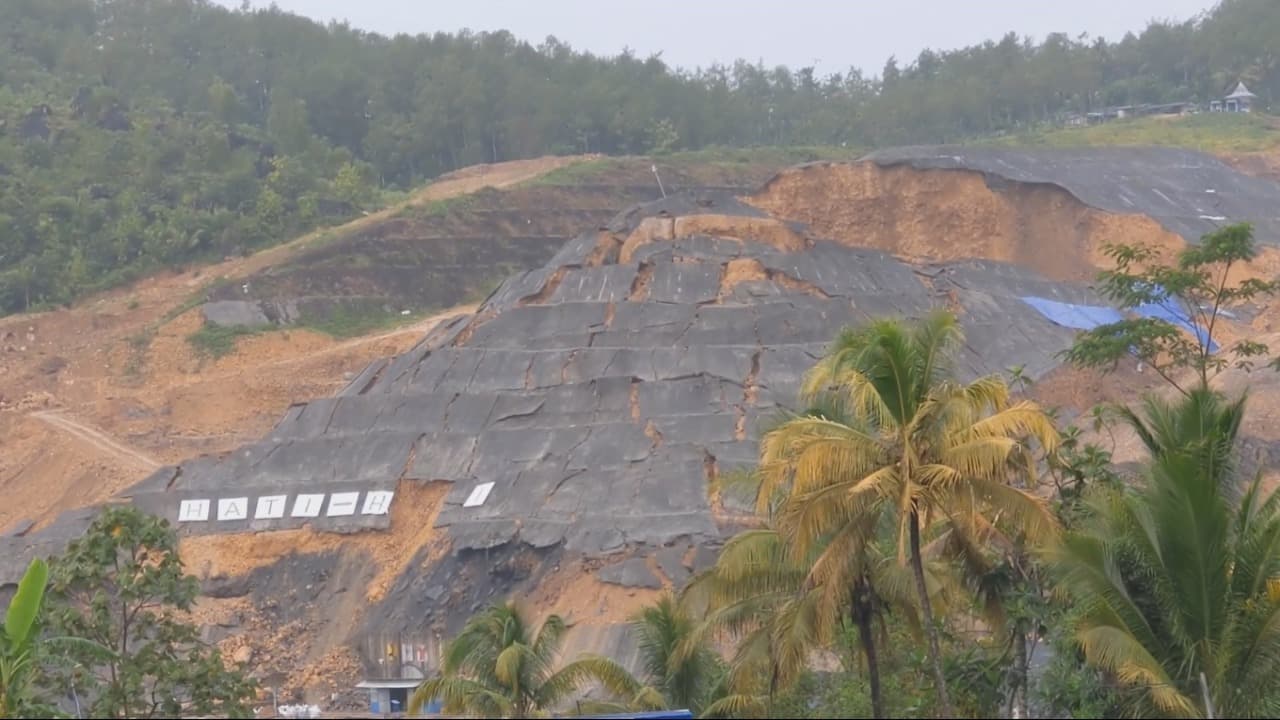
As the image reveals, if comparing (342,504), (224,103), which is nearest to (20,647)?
(342,504)

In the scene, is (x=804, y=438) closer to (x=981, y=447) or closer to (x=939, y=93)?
(x=981, y=447)

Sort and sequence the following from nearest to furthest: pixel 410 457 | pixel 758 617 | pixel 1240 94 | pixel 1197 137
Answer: pixel 758 617 < pixel 410 457 < pixel 1197 137 < pixel 1240 94

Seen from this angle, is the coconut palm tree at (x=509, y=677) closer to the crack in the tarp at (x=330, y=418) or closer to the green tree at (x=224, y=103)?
the crack in the tarp at (x=330, y=418)

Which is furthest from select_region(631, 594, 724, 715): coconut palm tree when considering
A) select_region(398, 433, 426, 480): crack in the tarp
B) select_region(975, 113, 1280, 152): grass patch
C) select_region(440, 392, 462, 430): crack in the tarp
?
select_region(975, 113, 1280, 152): grass patch

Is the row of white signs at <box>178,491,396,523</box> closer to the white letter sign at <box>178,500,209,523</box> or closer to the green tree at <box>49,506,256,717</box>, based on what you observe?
the white letter sign at <box>178,500,209,523</box>

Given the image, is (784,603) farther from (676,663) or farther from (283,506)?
(283,506)

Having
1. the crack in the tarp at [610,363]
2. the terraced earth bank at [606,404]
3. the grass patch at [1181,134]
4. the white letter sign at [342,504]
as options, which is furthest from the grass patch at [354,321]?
the grass patch at [1181,134]
